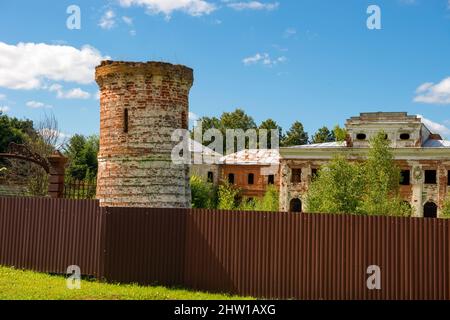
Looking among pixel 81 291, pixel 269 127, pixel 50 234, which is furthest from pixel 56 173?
pixel 269 127

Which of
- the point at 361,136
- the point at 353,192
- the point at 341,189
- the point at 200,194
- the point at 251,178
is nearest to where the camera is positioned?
the point at 341,189

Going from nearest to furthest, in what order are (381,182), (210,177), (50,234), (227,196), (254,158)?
(50,234)
(381,182)
(227,196)
(254,158)
(210,177)

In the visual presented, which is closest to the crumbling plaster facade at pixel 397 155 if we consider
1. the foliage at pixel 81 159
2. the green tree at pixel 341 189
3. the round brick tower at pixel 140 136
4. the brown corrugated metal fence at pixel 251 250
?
the green tree at pixel 341 189

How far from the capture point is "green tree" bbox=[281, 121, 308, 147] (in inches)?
2773

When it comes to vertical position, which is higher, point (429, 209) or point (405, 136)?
point (405, 136)

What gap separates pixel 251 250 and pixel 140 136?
5673mm

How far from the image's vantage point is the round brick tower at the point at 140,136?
16031mm

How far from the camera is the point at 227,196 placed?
4266 cm

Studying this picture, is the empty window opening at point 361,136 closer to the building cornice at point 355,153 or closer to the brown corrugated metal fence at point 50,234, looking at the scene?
the building cornice at point 355,153

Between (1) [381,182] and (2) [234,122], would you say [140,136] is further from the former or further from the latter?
(2) [234,122]

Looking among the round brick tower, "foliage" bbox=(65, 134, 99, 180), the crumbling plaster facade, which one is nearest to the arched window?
the crumbling plaster facade

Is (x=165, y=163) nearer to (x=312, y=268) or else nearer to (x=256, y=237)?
(x=256, y=237)
